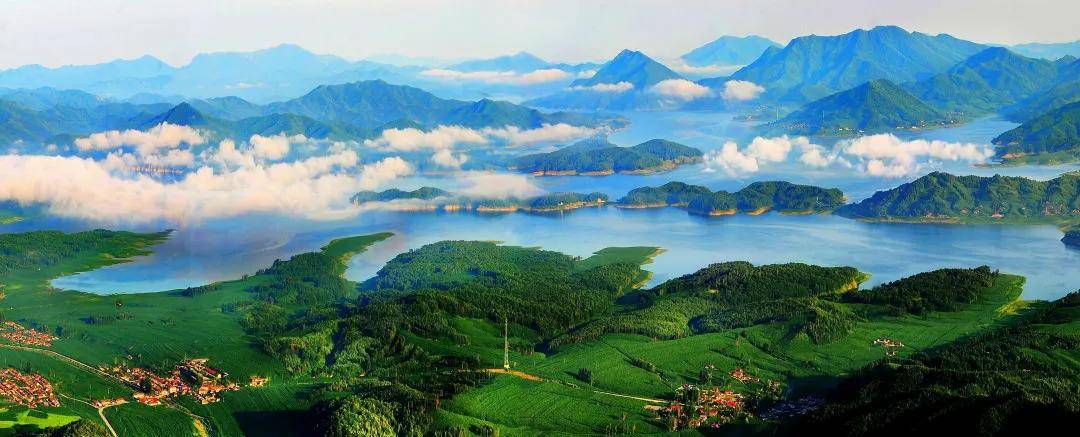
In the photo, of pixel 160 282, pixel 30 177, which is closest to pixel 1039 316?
pixel 160 282

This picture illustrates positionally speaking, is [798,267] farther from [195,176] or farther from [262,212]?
[195,176]

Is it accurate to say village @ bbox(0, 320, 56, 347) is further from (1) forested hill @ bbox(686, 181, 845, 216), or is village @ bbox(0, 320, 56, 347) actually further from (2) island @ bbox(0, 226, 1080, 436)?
(1) forested hill @ bbox(686, 181, 845, 216)

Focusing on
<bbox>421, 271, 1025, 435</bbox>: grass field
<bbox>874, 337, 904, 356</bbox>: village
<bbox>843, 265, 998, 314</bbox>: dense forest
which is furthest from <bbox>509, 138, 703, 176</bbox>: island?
<bbox>874, 337, 904, 356</bbox>: village

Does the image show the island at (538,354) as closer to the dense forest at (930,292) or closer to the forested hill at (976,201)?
the dense forest at (930,292)

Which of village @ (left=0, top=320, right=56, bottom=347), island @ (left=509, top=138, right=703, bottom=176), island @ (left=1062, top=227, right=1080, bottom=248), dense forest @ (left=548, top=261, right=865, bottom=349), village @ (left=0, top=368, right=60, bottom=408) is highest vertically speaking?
island @ (left=509, top=138, right=703, bottom=176)

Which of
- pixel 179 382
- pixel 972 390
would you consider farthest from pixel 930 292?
pixel 179 382

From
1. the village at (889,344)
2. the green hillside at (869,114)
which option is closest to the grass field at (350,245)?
the village at (889,344)
